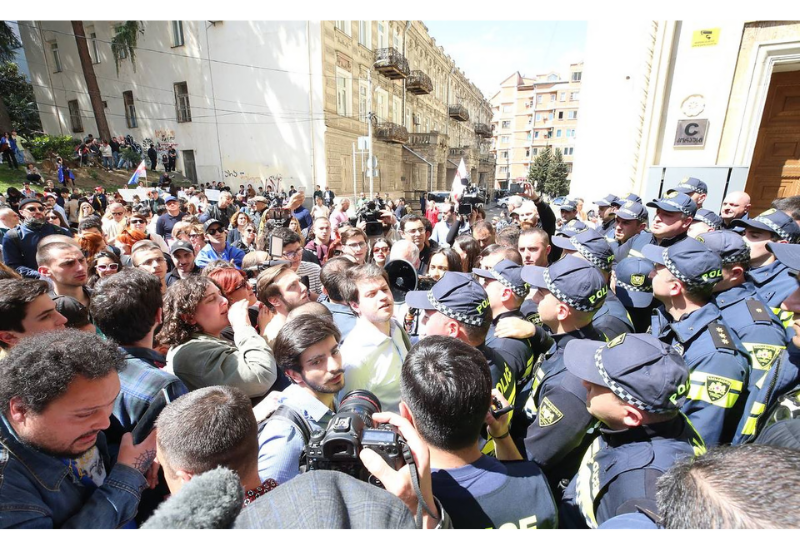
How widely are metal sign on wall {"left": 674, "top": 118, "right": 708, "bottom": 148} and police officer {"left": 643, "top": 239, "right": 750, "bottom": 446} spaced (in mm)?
5425

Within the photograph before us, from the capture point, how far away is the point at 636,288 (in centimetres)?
342

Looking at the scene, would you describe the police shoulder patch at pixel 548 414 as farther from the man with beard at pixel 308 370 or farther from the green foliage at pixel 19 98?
the green foliage at pixel 19 98

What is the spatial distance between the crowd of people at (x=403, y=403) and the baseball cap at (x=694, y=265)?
0.04ft

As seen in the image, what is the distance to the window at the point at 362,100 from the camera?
2127 centimetres

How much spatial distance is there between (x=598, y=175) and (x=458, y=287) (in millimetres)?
7534

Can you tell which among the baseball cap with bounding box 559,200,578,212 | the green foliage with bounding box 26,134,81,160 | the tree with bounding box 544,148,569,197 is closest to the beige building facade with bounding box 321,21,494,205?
the tree with bounding box 544,148,569,197

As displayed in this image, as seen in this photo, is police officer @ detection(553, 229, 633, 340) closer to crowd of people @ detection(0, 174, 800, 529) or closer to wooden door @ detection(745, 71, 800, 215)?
crowd of people @ detection(0, 174, 800, 529)

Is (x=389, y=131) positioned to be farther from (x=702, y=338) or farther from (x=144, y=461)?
(x=144, y=461)

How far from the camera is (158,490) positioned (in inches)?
66.1

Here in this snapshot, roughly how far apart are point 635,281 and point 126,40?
26073 millimetres

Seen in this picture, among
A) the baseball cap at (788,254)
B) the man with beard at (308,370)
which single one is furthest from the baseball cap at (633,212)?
the man with beard at (308,370)

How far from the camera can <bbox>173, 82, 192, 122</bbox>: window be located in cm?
2044

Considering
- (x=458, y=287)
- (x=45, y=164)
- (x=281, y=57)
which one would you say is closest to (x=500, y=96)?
(x=281, y=57)

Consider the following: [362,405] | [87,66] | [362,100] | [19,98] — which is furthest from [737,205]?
[19,98]
